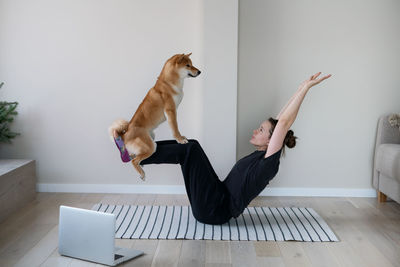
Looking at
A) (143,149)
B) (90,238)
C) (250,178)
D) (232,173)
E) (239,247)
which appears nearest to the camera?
(90,238)

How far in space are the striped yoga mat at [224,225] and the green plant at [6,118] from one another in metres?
0.97

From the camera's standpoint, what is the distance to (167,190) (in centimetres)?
381

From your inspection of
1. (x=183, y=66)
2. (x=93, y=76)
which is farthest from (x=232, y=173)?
(x=93, y=76)

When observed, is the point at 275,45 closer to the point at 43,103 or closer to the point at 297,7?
the point at 297,7

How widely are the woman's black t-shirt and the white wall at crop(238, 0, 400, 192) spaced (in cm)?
94

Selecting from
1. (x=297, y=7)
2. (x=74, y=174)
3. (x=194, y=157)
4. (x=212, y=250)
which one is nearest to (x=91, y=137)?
(x=74, y=174)

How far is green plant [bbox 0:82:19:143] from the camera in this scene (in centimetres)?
357

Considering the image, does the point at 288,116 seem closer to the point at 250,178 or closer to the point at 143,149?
the point at 250,178

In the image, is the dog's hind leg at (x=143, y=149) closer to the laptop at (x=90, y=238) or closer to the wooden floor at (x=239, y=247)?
the laptop at (x=90, y=238)

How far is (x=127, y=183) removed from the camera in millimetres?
3826

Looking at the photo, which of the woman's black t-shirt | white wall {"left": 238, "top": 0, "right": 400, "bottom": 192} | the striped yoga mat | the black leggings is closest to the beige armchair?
white wall {"left": 238, "top": 0, "right": 400, "bottom": 192}

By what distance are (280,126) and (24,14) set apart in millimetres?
2355

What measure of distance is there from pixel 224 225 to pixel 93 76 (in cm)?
168

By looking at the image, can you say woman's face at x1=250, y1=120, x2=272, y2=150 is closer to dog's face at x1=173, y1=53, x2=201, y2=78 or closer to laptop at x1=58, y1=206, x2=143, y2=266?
dog's face at x1=173, y1=53, x2=201, y2=78
